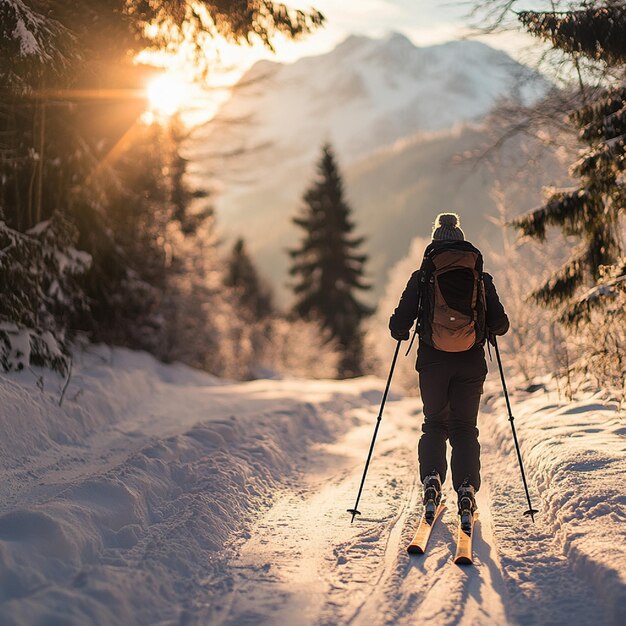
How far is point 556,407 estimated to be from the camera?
8328 millimetres

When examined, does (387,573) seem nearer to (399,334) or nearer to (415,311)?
(399,334)

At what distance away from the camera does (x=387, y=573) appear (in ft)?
13.2

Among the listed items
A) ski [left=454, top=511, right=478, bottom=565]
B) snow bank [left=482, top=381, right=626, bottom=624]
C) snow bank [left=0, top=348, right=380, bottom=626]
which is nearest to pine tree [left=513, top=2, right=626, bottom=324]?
snow bank [left=482, top=381, right=626, bottom=624]

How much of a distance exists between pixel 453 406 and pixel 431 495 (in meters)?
0.73

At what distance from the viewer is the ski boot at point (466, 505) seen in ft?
15.1

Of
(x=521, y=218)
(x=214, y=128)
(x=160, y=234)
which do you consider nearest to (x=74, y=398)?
(x=521, y=218)

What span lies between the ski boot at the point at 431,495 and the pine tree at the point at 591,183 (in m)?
2.48

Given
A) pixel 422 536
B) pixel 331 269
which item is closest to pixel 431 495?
pixel 422 536

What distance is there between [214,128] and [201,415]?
12.7 m

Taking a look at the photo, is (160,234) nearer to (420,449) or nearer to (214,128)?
(214,128)

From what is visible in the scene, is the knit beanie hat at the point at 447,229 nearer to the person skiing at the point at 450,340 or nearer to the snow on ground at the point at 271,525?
the person skiing at the point at 450,340

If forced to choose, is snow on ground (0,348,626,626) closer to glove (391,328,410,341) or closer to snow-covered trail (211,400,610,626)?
snow-covered trail (211,400,610,626)

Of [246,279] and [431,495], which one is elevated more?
[246,279]

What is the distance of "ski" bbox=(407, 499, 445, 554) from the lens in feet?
14.1
